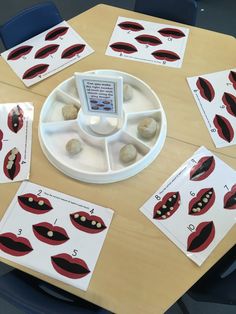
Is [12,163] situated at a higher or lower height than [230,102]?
lower

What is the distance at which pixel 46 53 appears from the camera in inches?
57.4

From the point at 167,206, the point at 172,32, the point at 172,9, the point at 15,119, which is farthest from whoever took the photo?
the point at 172,9

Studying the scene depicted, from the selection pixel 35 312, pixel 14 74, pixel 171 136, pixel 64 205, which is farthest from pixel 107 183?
pixel 14 74

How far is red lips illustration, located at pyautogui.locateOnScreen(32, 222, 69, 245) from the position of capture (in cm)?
100

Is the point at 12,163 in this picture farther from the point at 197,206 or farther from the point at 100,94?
the point at 197,206

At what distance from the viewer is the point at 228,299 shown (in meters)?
1.10

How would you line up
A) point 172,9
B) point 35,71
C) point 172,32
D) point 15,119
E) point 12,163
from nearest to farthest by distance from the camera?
1. point 12,163
2. point 15,119
3. point 35,71
4. point 172,32
5. point 172,9

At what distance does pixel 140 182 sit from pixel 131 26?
78 centimetres

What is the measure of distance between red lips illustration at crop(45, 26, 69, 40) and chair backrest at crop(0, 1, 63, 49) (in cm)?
6

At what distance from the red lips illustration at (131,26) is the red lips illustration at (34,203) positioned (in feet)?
2.85

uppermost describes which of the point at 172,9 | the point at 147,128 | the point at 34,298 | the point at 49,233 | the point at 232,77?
the point at 172,9

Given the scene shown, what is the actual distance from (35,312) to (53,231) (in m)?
0.22

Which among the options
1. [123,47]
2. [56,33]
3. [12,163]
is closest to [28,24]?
[56,33]

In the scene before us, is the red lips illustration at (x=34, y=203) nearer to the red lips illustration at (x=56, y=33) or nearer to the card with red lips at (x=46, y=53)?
the card with red lips at (x=46, y=53)
